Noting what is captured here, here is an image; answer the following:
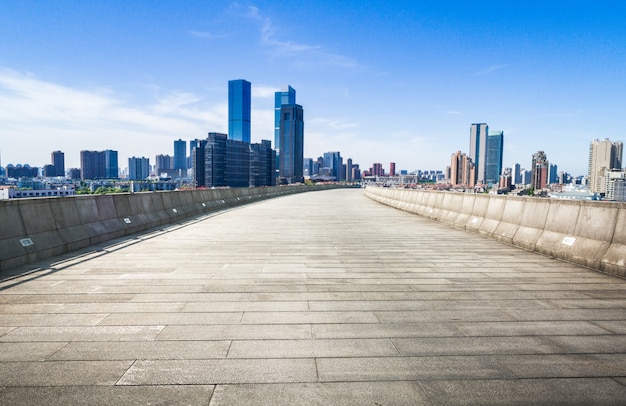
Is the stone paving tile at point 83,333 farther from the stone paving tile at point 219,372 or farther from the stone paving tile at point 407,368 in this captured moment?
the stone paving tile at point 407,368

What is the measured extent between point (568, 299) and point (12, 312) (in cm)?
785

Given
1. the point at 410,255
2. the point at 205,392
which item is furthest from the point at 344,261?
the point at 205,392

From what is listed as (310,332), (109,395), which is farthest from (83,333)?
(310,332)

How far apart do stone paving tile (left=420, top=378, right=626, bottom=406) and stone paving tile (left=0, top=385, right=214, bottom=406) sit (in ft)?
6.34

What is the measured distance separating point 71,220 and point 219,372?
8767mm

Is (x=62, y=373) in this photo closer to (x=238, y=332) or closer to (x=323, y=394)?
(x=238, y=332)

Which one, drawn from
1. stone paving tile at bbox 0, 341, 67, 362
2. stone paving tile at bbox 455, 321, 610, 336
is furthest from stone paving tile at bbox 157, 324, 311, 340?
stone paving tile at bbox 455, 321, 610, 336

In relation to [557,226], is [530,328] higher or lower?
lower

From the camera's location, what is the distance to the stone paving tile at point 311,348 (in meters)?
3.98

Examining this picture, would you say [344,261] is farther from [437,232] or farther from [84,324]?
[437,232]

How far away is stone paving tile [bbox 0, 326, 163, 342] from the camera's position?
4.37 metres

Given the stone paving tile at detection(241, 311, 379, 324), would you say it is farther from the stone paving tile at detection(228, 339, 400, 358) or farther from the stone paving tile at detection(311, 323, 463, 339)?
the stone paving tile at detection(228, 339, 400, 358)

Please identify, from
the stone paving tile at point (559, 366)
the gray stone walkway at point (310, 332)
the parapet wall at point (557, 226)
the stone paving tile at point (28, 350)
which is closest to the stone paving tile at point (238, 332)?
the gray stone walkway at point (310, 332)

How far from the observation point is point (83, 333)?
178 inches
